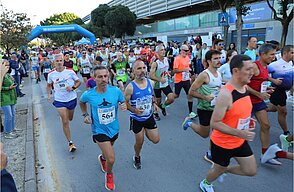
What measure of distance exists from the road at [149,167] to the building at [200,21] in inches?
428

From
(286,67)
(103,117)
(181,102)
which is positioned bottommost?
(181,102)

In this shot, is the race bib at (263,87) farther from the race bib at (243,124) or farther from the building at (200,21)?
the building at (200,21)

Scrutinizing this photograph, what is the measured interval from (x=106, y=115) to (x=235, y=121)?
1.65 meters

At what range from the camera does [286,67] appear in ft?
13.9

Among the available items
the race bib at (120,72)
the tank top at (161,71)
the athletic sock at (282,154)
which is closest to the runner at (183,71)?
the tank top at (161,71)

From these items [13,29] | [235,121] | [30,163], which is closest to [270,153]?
[235,121]

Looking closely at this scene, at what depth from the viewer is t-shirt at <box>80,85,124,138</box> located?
340cm

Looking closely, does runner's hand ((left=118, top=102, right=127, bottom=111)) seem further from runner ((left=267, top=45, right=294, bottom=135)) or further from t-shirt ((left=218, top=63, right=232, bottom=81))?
runner ((left=267, top=45, right=294, bottom=135))

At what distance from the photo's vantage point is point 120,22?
4169 cm

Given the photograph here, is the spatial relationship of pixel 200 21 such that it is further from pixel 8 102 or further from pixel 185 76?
pixel 8 102

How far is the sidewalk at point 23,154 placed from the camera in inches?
146

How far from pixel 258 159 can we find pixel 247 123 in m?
1.74

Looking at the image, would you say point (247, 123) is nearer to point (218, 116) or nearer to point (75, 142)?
point (218, 116)

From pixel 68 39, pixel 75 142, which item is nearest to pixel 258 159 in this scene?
pixel 75 142
